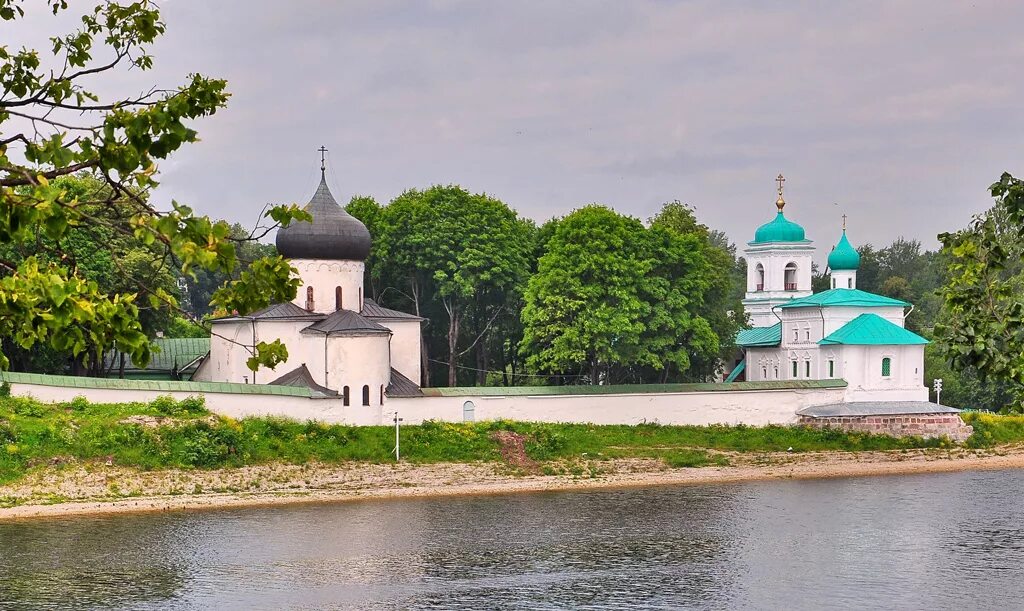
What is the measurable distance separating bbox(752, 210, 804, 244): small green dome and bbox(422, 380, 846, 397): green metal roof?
41.5 feet

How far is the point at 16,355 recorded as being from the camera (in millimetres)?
37406

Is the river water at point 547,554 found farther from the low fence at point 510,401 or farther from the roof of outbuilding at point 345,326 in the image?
the roof of outbuilding at point 345,326

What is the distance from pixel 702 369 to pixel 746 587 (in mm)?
23306

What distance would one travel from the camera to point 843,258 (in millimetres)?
49906

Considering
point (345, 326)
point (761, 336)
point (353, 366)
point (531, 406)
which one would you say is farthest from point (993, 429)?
point (345, 326)

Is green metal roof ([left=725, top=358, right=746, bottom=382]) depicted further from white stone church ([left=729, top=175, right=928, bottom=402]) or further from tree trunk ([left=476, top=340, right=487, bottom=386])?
tree trunk ([left=476, top=340, right=487, bottom=386])

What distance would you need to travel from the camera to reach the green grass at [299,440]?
30.5 meters

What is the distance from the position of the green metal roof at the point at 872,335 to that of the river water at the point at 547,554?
8.78 metres

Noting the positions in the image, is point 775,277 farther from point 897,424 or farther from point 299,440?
point 299,440

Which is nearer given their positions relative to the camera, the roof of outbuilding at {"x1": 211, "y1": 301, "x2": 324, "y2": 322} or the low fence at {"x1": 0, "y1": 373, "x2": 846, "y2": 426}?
the low fence at {"x1": 0, "y1": 373, "x2": 846, "y2": 426}

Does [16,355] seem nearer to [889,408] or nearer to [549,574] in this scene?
[549,574]

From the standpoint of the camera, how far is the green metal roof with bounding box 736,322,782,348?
154ft

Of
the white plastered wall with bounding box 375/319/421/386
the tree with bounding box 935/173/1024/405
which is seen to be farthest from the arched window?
the tree with bounding box 935/173/1024/405

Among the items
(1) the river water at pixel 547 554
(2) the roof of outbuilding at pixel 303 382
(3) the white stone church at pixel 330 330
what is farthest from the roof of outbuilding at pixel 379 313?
(1) the river water at pixel 547 554
